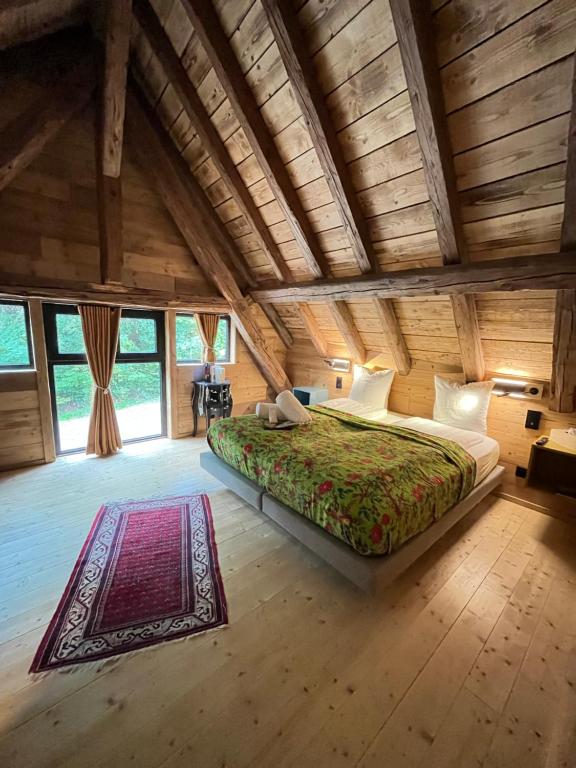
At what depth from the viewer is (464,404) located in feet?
9.97

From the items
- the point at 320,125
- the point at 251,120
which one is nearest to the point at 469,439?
the point at 320,125

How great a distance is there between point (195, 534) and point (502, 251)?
2943 millimetres

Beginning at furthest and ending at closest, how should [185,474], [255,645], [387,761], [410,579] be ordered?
[185,474]
[410,579]
[255,645]
[387,761]

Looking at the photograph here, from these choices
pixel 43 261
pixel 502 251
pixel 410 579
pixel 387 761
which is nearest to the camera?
pixel 387 761

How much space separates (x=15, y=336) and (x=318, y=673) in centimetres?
366

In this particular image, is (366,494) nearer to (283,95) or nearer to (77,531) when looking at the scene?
(77,531)

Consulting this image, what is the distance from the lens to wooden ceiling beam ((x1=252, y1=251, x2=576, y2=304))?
1815 mm

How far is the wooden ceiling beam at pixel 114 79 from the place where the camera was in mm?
1824

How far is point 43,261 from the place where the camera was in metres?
2.87

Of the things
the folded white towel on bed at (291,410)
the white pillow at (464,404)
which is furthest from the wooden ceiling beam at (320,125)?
the white pillow at (464,404)

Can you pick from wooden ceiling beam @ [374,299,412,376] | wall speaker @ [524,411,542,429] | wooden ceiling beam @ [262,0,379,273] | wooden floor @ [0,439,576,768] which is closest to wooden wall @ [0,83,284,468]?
wooden floor @ [0,439,576,768]

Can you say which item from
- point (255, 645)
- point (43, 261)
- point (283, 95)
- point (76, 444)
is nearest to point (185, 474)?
point (76, 444)

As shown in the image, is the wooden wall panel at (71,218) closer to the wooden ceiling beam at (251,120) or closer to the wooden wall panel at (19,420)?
the wooden wall panel at (19,420)

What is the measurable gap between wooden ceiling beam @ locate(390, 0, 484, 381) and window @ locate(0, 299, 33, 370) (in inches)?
139
